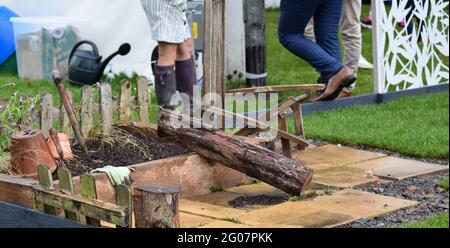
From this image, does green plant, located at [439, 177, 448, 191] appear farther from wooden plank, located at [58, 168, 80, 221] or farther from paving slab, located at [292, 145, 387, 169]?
wooden plank, located at [58, 168, 80, 221]

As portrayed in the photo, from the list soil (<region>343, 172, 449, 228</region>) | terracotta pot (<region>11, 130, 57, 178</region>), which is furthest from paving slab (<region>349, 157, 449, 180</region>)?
terracotta pot (<region>11, 130, 57, 178</region>)

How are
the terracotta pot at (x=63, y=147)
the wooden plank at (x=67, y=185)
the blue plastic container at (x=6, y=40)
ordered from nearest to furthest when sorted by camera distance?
the wooden plank at (x=67, y=185), the terracotta pot at (x=63, y=147), the blue plastic container at (x=6, y=40)

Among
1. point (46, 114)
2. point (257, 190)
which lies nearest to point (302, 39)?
point (257, 190)

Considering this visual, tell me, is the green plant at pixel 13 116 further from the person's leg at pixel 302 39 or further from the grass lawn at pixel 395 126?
the person's leg at pixel 302 39

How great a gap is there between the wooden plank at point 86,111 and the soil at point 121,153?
0.28 ft

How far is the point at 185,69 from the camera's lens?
25.5 ft

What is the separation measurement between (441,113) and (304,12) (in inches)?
58.1

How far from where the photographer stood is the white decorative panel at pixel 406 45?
988cm

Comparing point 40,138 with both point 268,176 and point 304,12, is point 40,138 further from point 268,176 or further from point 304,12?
point 304,12

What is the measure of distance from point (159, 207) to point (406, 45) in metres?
5.68

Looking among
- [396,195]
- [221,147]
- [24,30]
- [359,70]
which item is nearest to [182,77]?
[221,147]

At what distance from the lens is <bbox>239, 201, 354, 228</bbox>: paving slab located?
581 cm

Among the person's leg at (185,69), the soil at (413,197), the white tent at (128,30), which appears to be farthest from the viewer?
the white tent at (128,30)

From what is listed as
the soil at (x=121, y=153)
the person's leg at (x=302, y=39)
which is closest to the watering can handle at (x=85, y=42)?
the person's leg at (x=302, y=39)
